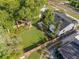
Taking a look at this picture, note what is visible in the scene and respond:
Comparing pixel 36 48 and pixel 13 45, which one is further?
pixel 36 48

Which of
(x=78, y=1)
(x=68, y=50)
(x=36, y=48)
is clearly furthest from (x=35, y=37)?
(x=78, y=1)

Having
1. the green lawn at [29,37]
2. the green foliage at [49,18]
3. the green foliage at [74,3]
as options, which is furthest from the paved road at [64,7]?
the green lawn at [29,37]

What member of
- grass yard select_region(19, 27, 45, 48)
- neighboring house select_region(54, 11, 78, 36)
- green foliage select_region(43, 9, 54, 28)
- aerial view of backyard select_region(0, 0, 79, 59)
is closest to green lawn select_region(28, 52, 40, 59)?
aerial view of backyard select_region(0, 0, 79, 59)

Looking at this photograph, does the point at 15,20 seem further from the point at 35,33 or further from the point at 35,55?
the point at 35,55

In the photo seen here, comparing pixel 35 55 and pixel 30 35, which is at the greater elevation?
pixel 30 35

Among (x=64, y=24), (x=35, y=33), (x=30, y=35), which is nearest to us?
(x=30, y=35)

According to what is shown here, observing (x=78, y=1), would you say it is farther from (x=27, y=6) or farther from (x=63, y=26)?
(x=27, y=6)

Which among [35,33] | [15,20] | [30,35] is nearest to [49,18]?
[35,33]

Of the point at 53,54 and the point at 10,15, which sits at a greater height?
the point at 10,15

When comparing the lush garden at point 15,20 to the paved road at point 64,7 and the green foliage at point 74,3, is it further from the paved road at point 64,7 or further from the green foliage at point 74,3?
the green foliage at point 74,3
